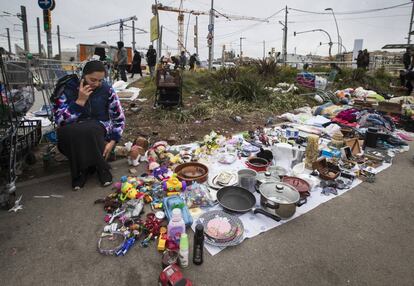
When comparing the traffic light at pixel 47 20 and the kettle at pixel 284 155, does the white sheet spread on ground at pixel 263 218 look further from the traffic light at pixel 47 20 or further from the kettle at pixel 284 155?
the traffic light at pixel 47 20

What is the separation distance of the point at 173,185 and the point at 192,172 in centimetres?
45

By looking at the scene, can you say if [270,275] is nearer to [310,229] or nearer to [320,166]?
[310,229]

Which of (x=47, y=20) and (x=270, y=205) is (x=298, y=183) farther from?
(x=47, y=20)

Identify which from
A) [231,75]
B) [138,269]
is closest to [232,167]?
[138,269]

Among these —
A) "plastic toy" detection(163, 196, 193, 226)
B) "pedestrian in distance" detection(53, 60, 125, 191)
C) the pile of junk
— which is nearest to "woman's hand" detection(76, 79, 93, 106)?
"pedestrian in distance" detection(53, 60, 125, 191)

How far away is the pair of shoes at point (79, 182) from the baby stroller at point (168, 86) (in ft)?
11.3

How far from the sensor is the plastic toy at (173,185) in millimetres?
2676

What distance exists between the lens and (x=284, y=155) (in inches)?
129

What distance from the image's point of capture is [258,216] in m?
2.32

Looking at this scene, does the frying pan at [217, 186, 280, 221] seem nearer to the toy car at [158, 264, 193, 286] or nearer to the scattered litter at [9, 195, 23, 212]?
the toy car at [158, 264, 193, 286]

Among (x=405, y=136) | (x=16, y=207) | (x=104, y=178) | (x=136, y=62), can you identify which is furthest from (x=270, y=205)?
(x=136, y=62)

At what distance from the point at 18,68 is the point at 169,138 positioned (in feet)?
7.71

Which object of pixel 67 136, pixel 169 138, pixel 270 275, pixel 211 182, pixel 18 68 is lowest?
pixel 270 275

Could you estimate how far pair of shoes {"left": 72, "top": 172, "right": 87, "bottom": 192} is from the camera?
2.74 m
